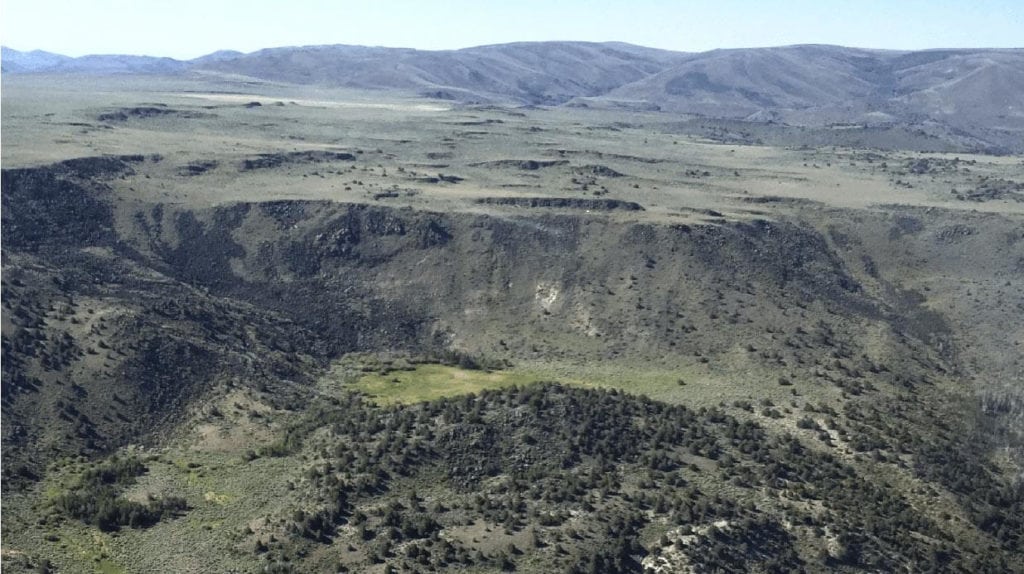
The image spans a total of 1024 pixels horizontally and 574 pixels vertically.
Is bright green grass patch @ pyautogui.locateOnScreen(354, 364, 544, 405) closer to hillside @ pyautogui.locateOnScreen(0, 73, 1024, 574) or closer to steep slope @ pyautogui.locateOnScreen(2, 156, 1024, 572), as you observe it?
hillside @ pyautogui.locateOnScreen(0, 73, 1024, 574)

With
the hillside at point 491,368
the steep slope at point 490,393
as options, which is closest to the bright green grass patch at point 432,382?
the hillside at point 491,368

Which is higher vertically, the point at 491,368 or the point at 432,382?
the point at 491,368

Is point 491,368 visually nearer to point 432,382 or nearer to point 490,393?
point 432,382

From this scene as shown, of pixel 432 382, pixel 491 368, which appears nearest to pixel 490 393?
pixel 432 382

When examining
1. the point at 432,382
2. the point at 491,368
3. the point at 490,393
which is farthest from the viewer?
the point at 491,368

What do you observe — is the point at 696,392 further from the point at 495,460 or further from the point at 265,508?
the point at 265,508

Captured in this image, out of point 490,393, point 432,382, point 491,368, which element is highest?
point 490,393

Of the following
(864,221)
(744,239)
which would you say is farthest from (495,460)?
(864,221)

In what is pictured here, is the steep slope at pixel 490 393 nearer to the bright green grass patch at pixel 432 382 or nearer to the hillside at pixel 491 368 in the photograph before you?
the hillside at pixel 491 368

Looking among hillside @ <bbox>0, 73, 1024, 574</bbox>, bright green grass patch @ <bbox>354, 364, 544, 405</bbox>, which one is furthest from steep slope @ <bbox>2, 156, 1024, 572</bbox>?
bright green grass patch @ <bbox>354, 364, 544, 405</bbox>
